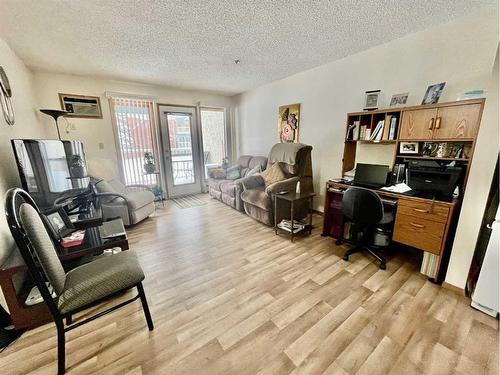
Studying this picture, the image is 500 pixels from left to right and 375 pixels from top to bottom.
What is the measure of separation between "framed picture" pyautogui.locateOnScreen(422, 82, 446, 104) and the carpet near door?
12.5ft

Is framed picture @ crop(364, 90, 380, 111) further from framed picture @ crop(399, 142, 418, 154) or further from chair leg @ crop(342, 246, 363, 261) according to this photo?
chair leg @ crop(342, 246, 363, 261)

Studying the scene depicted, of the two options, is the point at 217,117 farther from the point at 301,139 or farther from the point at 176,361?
the point at 176,361

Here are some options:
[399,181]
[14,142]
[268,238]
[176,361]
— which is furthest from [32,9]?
[399,181]

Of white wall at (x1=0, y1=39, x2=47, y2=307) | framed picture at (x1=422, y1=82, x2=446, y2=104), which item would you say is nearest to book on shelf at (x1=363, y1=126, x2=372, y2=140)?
framed picture at (x1=422, y1=82, x2=446, y2=104)

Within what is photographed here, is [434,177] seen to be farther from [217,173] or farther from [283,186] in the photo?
[217,173]

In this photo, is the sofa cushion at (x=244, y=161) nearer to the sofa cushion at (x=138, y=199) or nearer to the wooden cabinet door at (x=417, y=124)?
the sofa cushion at (x=138, y=199)

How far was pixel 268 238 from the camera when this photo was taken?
9.18ft

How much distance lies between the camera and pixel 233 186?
383 centimetres

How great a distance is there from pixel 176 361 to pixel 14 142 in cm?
213

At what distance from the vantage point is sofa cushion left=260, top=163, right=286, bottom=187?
3375 millimetres

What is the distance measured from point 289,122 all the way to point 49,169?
11.3 feet

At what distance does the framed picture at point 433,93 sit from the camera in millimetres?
2014

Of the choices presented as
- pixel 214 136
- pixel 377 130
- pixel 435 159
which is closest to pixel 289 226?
pixel 377 130

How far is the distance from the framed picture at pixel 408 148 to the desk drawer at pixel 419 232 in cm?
71
